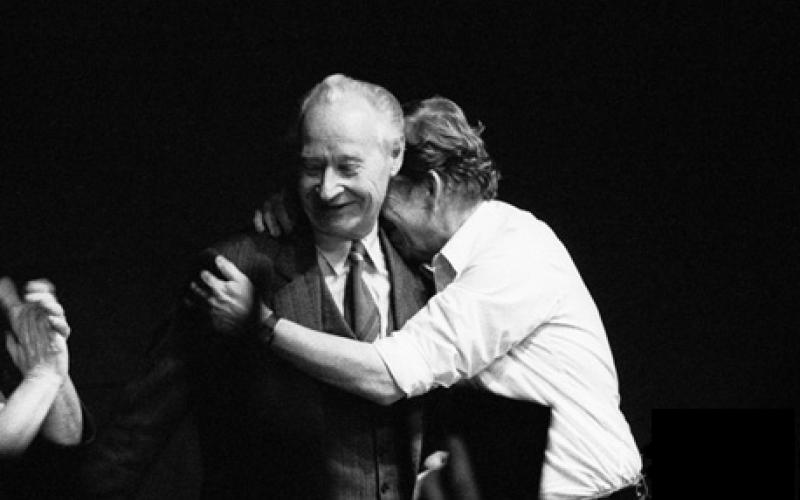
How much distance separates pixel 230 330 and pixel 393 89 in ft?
2.70

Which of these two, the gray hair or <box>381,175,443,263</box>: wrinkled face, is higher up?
the gray hair

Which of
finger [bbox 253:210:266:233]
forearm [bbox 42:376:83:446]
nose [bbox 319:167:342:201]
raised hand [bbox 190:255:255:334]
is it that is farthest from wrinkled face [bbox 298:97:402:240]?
forearm [bbox 42:376:83:446]

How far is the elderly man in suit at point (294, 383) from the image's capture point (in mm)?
2859

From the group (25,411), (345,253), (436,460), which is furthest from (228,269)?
(436,460)

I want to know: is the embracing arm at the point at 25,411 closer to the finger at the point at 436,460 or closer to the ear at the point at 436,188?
the finger at the point at 436,460

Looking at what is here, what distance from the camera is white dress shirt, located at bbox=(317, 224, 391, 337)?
2963mm

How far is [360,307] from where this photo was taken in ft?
9.70

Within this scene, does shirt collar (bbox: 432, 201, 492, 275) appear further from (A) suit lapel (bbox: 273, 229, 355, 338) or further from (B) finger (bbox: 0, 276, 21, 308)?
(B) finger (bbox: 0, 276, 21, 308)

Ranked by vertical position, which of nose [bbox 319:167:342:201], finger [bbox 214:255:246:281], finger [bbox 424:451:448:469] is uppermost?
nose [bbox 319:167:342:201]

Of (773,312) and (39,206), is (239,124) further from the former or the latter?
(773,312)

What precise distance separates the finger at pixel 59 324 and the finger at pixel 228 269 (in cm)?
34

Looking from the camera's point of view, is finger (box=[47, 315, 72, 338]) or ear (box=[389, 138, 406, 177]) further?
ear (box=[389, 138, 406, 177])

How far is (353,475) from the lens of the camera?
2.88 metres

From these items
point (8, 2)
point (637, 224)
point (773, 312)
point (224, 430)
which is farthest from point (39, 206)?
point (773, 312)
